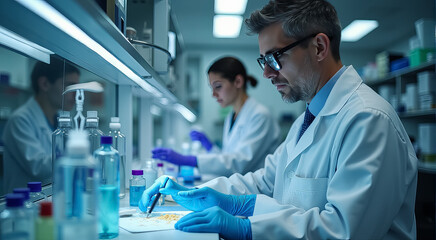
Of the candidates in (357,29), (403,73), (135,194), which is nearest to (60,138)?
(135,194)

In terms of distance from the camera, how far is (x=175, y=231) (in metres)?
0.98

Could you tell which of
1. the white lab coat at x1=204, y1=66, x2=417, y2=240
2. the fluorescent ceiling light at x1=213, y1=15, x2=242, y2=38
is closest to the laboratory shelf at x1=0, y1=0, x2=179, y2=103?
the white lab coat at x1=204, y1=66, x2=417, y2=240

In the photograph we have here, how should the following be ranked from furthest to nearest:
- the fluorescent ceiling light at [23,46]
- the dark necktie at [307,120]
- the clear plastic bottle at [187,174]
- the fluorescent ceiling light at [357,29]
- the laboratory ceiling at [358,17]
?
Answer: 1. the fluorescent ceiling light at [357,29]
2. the laboratory ceiling at [358,17]
3. the clear plastic bottle at [187,174]
4. the dark necktie at [307,120]
5. the fluorescent ceiling light at [23,46]

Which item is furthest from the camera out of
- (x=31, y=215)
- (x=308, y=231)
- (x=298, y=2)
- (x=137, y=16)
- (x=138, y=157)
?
(x=138, y=157)

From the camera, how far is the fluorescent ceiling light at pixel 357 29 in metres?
4.84

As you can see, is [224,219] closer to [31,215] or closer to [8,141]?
[31,215]

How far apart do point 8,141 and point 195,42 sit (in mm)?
5379

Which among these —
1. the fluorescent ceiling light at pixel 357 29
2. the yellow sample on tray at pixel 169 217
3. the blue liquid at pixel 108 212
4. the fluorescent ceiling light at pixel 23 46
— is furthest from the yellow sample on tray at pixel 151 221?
the fluorescent ceiling light at pixel 357 29

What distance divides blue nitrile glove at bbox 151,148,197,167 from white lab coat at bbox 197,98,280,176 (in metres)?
0.05

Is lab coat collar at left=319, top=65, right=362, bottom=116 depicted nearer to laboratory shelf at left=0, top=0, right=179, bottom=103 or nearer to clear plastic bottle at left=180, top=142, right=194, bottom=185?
laboratory shelf at left=0, top=0, right=179, bottom=103

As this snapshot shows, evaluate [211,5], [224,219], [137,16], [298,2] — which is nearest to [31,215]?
[224,219]

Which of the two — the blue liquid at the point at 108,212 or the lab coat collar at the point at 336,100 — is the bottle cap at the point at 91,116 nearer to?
the blue liquid at the point at 108,212

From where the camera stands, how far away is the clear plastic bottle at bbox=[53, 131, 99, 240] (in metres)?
0.60

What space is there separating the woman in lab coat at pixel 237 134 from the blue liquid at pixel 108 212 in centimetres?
121
